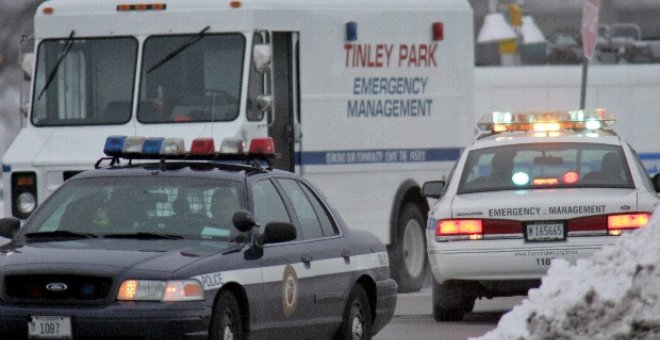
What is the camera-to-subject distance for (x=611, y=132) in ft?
50.8

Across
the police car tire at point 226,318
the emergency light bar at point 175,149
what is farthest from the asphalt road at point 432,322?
the police car tire at point 226,318

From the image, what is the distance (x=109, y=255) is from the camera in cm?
1012

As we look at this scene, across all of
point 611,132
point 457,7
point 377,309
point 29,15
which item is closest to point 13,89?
point 29,15

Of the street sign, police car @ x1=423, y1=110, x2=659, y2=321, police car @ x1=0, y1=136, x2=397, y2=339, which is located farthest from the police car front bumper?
the street sign

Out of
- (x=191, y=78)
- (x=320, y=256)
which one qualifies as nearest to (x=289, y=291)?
(x=320, y=256)

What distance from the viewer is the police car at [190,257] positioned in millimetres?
9836

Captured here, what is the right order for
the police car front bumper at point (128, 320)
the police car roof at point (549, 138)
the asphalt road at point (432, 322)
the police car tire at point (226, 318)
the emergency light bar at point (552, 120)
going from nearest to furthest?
the police car front bumper at point (128, 320)
the police car tire at point (226, 318)
the asphalt road at point (432, 322)
the police car roof at point (549, 138)
the emergency light bar at point (552, 120)

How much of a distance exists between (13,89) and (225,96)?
10614mm

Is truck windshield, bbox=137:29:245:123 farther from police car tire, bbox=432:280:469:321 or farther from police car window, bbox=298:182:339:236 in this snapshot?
police car window, bbox=298:182:339:236

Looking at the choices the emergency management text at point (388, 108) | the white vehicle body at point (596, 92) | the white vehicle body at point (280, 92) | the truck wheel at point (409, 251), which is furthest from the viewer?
the white vehicle body at point (596, 92)

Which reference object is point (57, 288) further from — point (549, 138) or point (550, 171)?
point (549, 138)

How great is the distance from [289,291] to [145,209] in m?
0.97

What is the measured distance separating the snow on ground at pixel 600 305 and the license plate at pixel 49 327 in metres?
2.58

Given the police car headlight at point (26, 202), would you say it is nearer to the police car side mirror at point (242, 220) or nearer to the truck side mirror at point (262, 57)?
the truck side mirror at point (262, 57)
